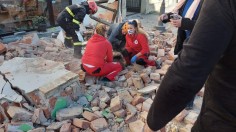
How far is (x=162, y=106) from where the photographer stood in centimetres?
104

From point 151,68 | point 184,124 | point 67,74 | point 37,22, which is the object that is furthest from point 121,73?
point 37,22

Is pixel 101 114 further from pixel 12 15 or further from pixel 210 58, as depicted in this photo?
pixel 12 15

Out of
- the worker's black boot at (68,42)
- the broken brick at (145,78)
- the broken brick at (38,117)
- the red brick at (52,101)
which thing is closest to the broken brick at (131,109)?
the broken brick at (145,78)

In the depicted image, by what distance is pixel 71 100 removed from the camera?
3.67m

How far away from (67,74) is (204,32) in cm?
313

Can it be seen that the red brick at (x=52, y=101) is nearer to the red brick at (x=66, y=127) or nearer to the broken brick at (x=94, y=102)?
the red brick at (x=66, y=127)

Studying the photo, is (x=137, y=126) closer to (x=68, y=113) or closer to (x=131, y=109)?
(x=131, y=109)

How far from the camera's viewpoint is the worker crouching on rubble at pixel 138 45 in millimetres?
4816

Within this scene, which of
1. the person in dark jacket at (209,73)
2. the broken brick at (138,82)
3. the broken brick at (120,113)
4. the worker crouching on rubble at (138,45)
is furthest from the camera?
the worker crouching on rubble at (138,45)

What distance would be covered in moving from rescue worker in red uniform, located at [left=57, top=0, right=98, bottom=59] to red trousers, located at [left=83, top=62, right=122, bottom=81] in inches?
50.1

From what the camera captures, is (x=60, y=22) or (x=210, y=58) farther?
(x=60, y=22)

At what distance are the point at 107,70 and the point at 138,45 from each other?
969 millimetres

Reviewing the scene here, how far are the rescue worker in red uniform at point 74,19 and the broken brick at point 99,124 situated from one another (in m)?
2.55

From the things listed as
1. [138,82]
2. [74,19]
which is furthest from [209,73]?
[74,19]
